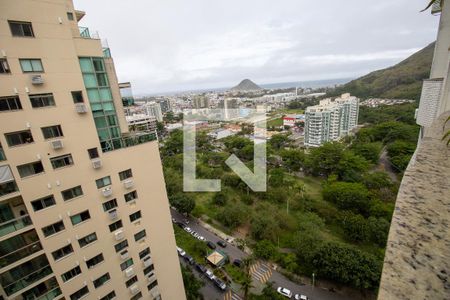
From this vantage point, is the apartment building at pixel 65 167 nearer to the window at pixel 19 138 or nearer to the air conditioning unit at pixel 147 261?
the window at pixel 19 138

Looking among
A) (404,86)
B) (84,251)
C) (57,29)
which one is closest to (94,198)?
(84,251)

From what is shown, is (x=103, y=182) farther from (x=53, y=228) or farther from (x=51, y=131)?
(x=51, y=131)

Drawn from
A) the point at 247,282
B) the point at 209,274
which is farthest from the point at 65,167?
the point at 209,274

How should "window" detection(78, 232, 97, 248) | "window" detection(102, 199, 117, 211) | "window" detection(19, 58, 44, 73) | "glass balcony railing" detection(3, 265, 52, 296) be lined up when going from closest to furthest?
"window" detection(19, 58, 44, 73), "glass balcony railing" detection(3, 265, 52, 296), "window" detection(78, 232, 97, 248), "window" detection(102, 199, 117, 211)

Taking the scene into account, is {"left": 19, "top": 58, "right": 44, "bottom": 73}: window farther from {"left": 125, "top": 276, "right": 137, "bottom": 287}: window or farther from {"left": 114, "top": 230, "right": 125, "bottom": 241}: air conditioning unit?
{"left": 125, "top": 276, "right": 137, "bottom": 287}: window

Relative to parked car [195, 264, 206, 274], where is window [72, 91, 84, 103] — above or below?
above

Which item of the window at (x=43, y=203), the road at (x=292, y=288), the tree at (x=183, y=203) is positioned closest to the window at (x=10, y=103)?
the window at (x=43, y=203)

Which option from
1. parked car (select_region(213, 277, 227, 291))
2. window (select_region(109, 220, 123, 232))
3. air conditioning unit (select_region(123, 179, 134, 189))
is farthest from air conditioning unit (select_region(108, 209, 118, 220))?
parked car (select_region(213, 277, 227, 291))
